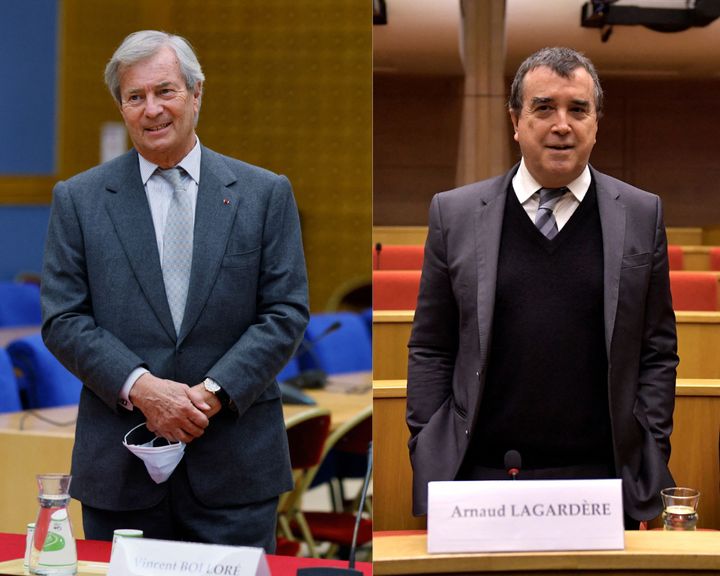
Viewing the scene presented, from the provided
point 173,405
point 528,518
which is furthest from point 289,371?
point 528,518

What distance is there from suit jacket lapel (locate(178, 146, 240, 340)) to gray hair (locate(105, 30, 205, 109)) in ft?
0.52

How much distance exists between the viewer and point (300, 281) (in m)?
1.79

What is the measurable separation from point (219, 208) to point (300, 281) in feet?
0.62

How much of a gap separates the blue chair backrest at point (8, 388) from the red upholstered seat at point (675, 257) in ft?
4.90

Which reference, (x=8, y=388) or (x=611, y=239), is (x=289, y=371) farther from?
(x=8, y=388)

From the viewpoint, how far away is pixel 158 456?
1722mm

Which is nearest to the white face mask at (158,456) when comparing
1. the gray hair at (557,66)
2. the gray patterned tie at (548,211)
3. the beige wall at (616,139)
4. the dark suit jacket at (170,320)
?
the dark suit jacket at (170,320)

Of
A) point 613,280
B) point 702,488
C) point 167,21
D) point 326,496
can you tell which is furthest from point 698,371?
point 167,21

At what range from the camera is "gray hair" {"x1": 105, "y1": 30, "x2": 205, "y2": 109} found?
5.88 feet

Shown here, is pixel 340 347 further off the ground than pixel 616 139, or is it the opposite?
pixel 616 139

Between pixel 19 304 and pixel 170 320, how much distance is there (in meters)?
0.56

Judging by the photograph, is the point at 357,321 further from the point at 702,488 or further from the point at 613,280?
the point at 702,488

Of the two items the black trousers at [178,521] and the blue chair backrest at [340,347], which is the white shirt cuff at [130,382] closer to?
the black trousers at [178,521]

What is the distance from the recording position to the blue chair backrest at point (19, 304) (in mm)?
1976
